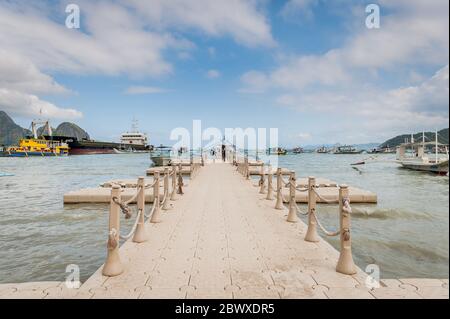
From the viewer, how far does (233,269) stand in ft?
15.2

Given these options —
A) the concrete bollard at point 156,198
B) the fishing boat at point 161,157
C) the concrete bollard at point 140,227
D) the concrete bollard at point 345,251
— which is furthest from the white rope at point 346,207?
the fishing boat at point 161,157

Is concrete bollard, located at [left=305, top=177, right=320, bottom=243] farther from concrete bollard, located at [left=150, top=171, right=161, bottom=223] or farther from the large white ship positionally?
the large white ship

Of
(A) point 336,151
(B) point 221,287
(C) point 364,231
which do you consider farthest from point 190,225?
(A) point 336,151

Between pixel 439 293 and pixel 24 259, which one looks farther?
pixel 24 259

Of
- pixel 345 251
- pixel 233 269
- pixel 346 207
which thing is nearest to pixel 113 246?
pixel 233 269

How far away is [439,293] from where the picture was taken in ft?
12.2

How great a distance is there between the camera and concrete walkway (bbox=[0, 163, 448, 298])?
383 cm

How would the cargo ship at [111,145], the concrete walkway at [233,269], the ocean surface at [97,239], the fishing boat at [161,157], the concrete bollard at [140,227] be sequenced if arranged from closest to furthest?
the concrete walkway at [233,269] < the concrete bollard at [140,227] < the ocean surface at [97,239] < the fishing boat at [161,157] < the cargo ship at [111,145]

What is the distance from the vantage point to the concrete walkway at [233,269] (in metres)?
3.83

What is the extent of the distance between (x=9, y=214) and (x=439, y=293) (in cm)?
1486

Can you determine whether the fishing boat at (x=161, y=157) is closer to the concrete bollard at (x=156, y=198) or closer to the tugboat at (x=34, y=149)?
the concrete bollard at (x=156, y=198)

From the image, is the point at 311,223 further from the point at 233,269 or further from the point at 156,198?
the point at 156,198

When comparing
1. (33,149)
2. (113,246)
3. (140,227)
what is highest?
(33,149)
